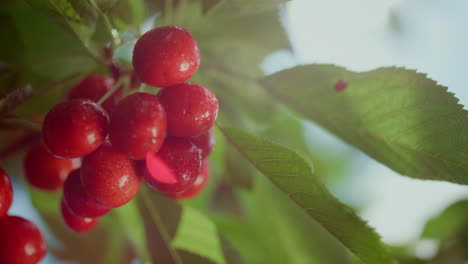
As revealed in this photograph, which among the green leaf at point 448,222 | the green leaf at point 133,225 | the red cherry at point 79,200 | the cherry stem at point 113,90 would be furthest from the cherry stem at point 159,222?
the green leaf at point 448,222

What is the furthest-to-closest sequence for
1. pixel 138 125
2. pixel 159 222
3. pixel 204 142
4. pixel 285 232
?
pixel 285 232 → pixel 159 222 → pixel 204 142 → pixel 138 125

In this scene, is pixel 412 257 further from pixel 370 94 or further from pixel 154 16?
pixel 154 16

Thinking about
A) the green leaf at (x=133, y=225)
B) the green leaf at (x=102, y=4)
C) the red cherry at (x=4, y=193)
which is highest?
the green leaf at (x=102, y=4)

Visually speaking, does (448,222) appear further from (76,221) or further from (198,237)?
(76,221)

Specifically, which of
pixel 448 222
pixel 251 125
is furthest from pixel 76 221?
pixel 448 222

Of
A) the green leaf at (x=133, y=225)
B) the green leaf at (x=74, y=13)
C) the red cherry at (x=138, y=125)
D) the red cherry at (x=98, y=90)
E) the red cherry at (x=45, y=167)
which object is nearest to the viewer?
the red cherry at (x=138, y=125)

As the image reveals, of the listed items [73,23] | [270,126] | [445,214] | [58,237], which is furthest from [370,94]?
[58,237]

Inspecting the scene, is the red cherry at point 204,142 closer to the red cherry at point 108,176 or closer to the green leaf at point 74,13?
the red cherry at point 108,176
